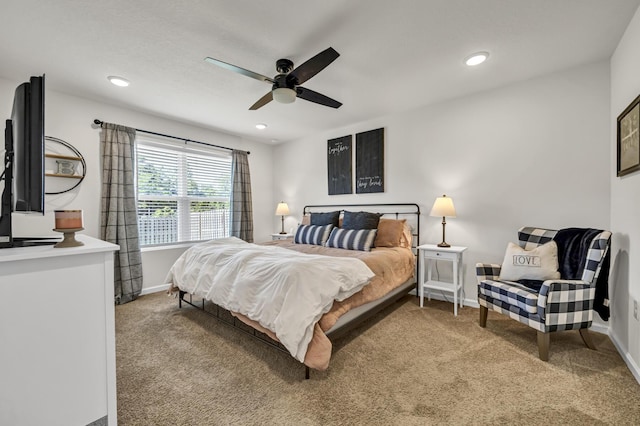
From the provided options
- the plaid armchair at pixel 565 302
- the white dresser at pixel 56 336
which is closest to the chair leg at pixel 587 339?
the plaid armchair at pixel 565 302

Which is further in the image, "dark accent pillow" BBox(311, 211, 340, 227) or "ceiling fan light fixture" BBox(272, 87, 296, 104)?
"dark accent pillow" BBox(311, 211, 340, 227)

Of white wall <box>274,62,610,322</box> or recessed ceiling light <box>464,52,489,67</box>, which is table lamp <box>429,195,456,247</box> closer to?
white wall <box>274,62,610,322</box>

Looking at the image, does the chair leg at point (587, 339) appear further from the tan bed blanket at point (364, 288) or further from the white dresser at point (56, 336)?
the white dresser at point (56, 336)

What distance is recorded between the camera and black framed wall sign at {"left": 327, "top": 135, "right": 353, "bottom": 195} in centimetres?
444

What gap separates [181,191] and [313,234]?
2.22 m

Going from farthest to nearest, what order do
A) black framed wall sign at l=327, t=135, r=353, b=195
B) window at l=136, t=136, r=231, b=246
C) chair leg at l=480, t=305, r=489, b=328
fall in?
black framed wall sign at l=327, t=135, r=353, b=195, window at l=136, t=136, r=231, b=246, chair leg at l=480, t=305, r=489, b=328

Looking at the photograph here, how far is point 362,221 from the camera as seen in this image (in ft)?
12.0

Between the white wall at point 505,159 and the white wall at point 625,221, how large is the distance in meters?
0.16

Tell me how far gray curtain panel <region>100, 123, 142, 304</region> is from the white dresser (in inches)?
98.2

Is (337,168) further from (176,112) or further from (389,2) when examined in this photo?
(389,2)

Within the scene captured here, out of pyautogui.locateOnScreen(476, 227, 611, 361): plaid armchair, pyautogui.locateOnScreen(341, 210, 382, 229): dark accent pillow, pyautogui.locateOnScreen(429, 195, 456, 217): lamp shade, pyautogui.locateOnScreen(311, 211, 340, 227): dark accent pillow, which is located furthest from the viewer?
pyautogui.locateOnScreen(311, 211, 340, 227): dark accent pillow

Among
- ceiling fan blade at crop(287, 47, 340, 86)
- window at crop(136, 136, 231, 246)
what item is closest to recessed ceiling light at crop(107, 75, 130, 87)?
window at crop(136, 136, 231, 246)

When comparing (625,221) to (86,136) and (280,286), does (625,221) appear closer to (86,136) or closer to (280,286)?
(280,286)

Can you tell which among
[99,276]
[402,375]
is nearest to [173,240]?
[99,276]
